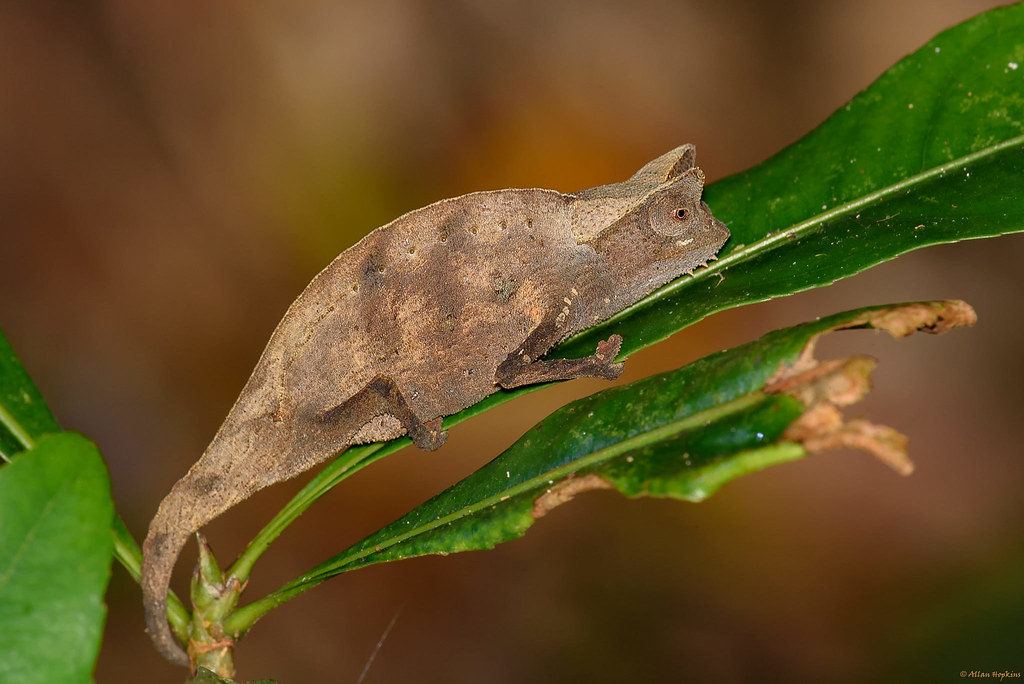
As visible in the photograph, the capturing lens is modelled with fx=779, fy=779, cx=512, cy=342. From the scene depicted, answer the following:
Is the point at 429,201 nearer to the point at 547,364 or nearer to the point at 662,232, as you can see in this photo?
the point at 662,232

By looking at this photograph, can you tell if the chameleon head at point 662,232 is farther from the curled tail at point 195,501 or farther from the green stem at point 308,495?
the curled tail at point 195,501

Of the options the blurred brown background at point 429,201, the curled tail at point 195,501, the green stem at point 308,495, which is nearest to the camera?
the green stem at point 308,495

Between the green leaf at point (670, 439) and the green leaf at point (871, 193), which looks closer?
the green leaf at point (670, 439)

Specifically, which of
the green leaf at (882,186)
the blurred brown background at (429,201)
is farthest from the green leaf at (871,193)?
the blurred brown background at (429,201)

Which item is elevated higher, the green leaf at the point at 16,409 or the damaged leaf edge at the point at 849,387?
the green leaf at the point at 16,409

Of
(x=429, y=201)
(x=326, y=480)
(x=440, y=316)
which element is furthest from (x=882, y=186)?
(x=429, y=201)

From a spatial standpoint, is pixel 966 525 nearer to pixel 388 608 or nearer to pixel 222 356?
pixel 388 608

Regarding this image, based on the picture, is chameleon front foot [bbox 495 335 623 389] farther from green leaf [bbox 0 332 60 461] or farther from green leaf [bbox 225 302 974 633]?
green leaf [bbox 0 332 60 461]
